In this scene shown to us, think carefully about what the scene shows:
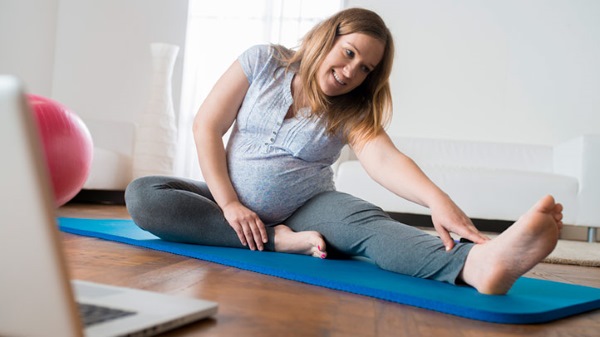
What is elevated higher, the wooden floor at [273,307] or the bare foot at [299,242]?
the wooden floor at [273,307]

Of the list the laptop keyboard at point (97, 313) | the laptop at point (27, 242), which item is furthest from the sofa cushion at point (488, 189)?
the laptop at point (27, 242)

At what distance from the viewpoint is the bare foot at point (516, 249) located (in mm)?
1217

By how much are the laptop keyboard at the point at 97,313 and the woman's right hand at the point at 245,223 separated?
933 mm

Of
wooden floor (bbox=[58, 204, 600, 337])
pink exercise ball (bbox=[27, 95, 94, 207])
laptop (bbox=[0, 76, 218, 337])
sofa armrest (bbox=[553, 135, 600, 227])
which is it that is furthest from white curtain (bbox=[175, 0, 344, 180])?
laptop (bbox=[0, 76, 218, 337])

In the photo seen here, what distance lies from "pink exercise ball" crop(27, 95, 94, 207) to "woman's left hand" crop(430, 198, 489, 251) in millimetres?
1338

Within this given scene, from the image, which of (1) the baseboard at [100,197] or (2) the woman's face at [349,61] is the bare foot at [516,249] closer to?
(2) the woman's face at [349,61]

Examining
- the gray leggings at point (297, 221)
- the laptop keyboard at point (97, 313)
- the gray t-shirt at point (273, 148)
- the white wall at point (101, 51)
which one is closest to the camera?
the laptop keyboard at point (97, 313)

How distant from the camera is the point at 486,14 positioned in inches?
199

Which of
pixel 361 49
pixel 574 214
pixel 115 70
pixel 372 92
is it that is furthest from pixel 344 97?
pixel 115 70

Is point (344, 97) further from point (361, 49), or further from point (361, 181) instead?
point (361, 181)

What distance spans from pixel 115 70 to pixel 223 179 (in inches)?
158

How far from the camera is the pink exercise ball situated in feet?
7.35

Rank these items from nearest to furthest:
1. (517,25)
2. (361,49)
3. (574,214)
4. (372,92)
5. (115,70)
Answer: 1. (361,49)
2. (372,92)
3. (574,214)
4. (517,25)
5. (115,70)

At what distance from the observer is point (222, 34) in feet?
17.8
